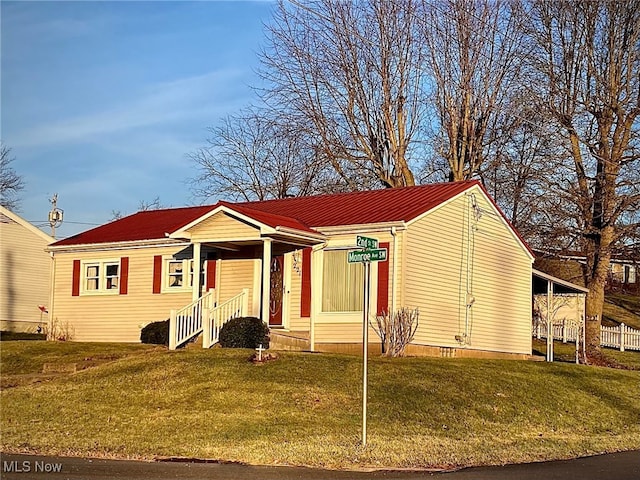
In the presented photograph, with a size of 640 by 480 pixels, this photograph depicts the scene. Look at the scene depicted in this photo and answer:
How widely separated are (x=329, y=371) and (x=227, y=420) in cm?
405

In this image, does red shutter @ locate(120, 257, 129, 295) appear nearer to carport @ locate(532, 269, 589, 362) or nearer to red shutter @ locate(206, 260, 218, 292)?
red shutter @ locate(206, 260, 218, 292)

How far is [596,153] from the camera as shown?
105 feet

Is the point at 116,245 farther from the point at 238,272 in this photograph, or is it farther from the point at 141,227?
the point at 238,272

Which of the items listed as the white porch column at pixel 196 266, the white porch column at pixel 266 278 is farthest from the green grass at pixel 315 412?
the white porch column at pixel 196 266

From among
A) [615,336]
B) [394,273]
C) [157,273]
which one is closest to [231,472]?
[394,273]

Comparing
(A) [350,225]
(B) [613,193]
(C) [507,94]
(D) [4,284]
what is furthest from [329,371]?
(D) [4,284]

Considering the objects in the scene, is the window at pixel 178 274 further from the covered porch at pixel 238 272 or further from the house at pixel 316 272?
the covered porch at pixel 238 272

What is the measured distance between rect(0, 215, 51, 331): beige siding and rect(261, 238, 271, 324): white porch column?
66.3 feet

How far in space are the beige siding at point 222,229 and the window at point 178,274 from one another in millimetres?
3259

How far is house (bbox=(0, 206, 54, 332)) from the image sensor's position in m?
39.9

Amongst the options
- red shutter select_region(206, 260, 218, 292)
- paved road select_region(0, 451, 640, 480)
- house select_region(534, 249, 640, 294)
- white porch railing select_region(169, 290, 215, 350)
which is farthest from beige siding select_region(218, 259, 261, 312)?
paved road select_region(0, 451, 640, 480)

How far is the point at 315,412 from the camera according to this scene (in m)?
16.1

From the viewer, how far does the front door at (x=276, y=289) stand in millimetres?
25406

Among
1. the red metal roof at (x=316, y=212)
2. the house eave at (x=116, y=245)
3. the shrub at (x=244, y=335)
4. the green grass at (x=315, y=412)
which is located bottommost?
the green grass at (x=315, y=412)
